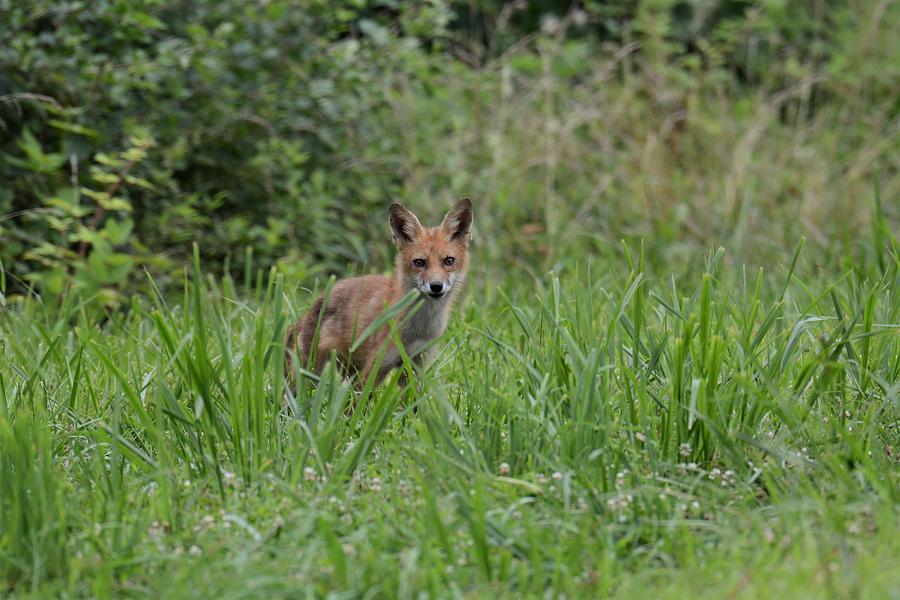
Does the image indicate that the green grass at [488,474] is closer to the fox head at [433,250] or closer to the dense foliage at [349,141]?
the fox head at [433,250]

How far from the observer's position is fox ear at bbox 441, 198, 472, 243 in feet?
20.1

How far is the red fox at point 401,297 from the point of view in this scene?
559cm

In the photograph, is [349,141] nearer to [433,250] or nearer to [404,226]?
[404,226]

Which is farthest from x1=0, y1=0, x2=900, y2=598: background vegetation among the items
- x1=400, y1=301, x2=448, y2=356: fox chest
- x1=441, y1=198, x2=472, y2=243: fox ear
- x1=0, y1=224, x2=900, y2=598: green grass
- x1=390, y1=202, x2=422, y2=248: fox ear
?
x1=390, y1=202, x2=422, y2=248: fox ear

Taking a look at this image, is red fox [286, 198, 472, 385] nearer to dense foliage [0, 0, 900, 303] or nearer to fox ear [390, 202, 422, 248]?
fox ear [390, 202, 422, 248]

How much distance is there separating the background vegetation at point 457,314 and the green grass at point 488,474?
0.02m

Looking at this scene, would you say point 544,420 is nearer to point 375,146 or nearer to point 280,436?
point 280,436

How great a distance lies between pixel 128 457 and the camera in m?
4.10

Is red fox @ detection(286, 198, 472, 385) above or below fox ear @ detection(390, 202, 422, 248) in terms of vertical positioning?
below

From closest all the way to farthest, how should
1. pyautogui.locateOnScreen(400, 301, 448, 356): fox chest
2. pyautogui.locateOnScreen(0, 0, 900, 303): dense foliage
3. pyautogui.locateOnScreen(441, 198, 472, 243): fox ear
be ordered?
1. pyautogui.locateOnScreen(400, 301, 448, 356): fox chest
2. pyautogui.locateOnScreen(441, 198, 472, 243): fox ear
3. pyautogui.locateOnScreen(0, 0, 900, 303): dense foliage

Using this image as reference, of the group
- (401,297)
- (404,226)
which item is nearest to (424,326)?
(401,297)

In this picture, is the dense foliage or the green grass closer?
the green grass

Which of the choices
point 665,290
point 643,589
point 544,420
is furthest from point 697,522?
point 665,290

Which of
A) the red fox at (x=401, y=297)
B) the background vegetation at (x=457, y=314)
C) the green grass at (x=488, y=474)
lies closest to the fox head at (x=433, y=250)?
the red fox at (x=401, y=297)
